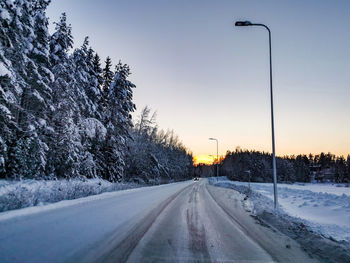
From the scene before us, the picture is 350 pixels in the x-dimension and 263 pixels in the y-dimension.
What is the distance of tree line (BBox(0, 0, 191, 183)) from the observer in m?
12.9

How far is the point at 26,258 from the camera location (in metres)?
3.23

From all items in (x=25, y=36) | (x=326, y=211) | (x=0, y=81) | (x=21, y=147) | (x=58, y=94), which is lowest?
(x=326, y=211)

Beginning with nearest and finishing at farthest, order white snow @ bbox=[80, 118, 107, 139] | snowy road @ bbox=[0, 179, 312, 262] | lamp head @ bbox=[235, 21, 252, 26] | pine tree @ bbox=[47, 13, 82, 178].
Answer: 1. snowy road @ bbox=[0, 179, 312, 262]
2. lamp head @ bbox=[235, 21, 252, 26]
3. pine tree @ bbox=[47, 13, 82, 178]
4. white snow @ bbox=[80, 118, 107, 139]

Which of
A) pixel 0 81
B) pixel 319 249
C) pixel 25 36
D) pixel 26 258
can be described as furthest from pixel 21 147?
pixel 319 249

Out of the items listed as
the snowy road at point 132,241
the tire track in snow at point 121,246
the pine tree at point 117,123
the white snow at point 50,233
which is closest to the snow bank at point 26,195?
the white snow at point 50,233

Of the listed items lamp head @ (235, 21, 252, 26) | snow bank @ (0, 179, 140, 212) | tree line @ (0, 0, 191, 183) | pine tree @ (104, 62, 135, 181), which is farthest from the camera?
pine tree @ (104, 62, 135, 181)

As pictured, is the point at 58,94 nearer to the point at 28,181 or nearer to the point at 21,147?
the point at 21,147

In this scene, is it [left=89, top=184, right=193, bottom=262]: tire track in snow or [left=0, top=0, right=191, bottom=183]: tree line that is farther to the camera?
[left=0, top=0, right=191, bottom=183]: tree line

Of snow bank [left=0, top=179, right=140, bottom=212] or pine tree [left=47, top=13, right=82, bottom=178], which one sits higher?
pine tree [left=47, top=13, right=82, bottom=178]

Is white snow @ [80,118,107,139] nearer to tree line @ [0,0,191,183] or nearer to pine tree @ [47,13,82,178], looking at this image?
tree line @ [0,0,191,183]

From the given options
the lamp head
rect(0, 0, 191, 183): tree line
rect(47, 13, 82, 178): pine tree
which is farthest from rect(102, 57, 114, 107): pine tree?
the lamp head

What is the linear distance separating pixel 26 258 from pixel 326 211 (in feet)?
36.0

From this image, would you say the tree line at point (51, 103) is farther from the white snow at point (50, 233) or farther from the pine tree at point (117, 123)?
the white snow at point (50, 233)

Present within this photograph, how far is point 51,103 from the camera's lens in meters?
17.3
